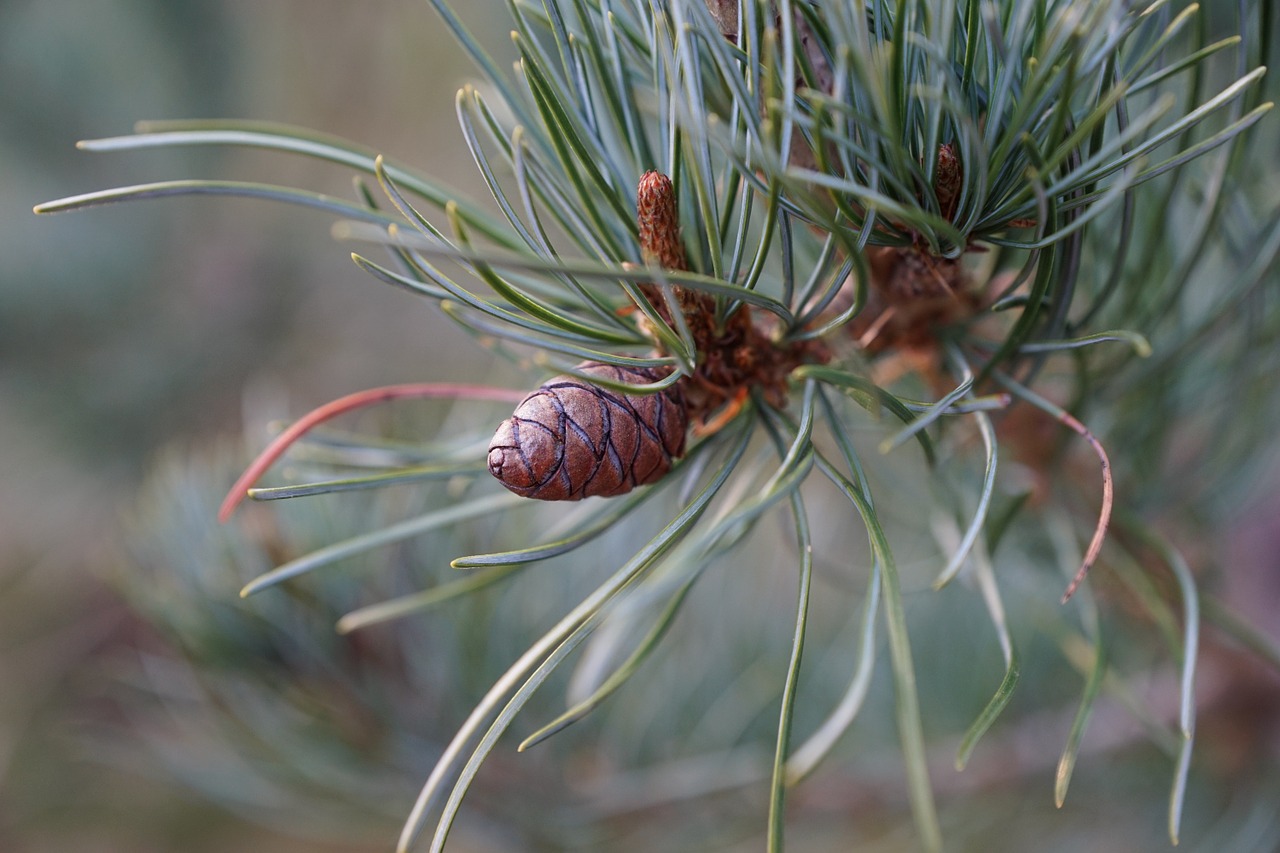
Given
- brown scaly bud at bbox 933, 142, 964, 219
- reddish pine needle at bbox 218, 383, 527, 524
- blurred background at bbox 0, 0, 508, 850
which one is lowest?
brown scaly bud at bbox 933, 142, 964, 219

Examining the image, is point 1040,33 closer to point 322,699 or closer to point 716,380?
point 716,380

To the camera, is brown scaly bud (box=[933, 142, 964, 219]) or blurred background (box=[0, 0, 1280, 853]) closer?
brown scaly bud (box=[933, 142, 964, 219])

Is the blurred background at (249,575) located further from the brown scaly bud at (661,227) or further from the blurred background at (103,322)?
the brown scaly bud at (661,227)

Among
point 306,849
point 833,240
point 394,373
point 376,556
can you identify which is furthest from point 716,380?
point 306,849

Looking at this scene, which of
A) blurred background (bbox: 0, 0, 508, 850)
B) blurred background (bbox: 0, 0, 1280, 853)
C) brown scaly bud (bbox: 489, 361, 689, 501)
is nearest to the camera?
brown scaly bud (bbox: 489, 361, 689, 501)

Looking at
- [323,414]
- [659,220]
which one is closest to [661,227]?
[659,220]

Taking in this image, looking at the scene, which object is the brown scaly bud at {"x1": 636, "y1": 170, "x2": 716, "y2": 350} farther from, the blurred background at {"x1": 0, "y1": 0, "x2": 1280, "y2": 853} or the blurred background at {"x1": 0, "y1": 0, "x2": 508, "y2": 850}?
the blurred background at {"x1": 0, "y1": 0, "x2": 508, "y2": 850}

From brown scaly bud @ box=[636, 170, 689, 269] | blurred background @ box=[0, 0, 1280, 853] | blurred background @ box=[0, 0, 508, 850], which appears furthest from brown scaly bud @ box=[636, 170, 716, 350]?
blurred background @ box=[0, 0, 508, 850]
